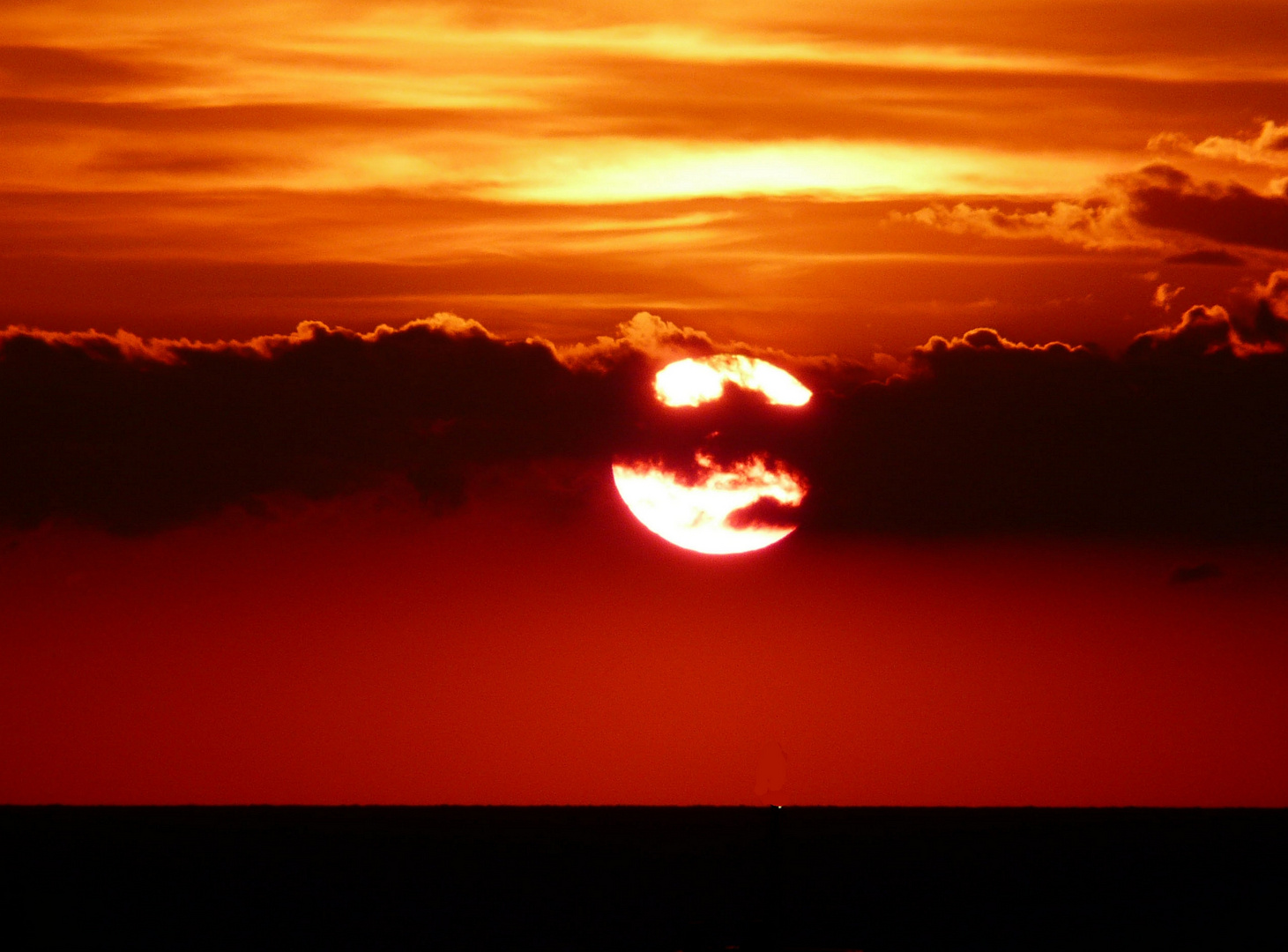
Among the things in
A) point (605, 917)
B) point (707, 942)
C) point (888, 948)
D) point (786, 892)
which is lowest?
point (707, 942)

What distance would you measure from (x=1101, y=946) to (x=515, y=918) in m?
33.0

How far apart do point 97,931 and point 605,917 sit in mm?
27186

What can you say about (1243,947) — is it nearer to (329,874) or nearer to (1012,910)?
(1012,910)

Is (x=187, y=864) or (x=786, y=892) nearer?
(x=786, y=892)

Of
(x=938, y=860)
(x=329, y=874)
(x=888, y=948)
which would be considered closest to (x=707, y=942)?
(x=888, y=948)

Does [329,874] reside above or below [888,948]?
above

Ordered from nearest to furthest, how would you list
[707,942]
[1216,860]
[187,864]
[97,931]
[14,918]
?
[707,942]
[97,931]
[14,918]
[187,864]
[1216,860]

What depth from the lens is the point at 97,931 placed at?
371 feet

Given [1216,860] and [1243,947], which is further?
[1216,860]

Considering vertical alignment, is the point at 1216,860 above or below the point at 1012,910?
above

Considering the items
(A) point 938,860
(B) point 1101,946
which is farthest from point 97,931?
(A) point 938,860

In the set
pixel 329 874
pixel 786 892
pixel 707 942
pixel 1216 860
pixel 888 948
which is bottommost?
pixel 707 942

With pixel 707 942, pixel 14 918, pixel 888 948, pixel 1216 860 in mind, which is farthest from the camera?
pixel 1216 860

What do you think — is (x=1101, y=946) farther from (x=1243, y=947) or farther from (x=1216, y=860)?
(x=1216, y=860)
